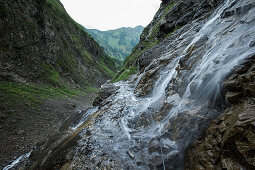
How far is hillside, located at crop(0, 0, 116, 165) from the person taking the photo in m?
10.7

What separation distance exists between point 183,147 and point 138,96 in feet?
21.0

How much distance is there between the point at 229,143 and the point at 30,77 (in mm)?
24526

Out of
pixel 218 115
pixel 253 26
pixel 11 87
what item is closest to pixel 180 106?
pixel 218 115

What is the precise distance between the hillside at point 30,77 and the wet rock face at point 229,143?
1144 centimetres

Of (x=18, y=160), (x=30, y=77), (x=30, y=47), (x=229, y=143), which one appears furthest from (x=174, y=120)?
(x=30, y=47)

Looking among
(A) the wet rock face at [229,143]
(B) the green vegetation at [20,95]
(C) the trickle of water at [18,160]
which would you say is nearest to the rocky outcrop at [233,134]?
(A) the wet rock face at [229,143]

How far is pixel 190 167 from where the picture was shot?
3.85 metres

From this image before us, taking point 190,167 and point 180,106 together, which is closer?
point 190,167

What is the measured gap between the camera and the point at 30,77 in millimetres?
19812

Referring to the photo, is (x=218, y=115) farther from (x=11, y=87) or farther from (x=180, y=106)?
(x=11, y=87)

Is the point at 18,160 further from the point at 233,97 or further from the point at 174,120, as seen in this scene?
the point at 233,97

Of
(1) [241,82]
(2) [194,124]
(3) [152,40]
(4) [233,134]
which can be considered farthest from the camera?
(3) [152,40]

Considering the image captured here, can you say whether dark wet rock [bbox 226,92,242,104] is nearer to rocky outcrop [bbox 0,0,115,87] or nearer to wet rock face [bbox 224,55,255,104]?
wet rock face [bbox 224,55,255,104]

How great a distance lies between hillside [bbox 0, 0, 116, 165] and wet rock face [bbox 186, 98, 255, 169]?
11.4m
